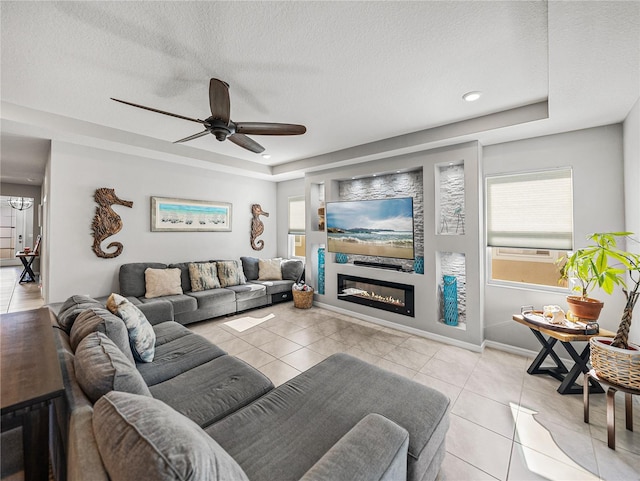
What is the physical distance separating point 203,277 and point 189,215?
1181mm

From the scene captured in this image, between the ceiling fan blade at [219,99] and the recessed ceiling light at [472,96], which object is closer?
the ceiling fan blade at [219,99]

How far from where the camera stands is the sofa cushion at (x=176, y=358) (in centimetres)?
192

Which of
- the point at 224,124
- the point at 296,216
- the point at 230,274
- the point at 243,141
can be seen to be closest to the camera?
the point at 224,124

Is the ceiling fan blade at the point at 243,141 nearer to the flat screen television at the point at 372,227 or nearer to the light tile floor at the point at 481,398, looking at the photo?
the flat screen television at the point at 372,227

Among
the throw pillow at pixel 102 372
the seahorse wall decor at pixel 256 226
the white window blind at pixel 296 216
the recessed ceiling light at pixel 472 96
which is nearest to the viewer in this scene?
the throw pillow at pixel 102 372

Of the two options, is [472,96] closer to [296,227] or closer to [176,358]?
[176,358]

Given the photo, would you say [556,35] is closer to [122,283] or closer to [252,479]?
[252,479]

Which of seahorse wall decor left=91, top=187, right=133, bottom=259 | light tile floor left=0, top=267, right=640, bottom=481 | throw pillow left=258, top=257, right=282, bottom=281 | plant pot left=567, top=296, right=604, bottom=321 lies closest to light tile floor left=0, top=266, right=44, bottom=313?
light tile floor left=0, top=267, right=640, bottom=481

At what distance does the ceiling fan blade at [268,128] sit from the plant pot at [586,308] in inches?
120

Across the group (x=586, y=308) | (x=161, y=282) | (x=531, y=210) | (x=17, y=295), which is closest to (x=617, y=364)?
(x=586, y=308)

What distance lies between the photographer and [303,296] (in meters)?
4.99

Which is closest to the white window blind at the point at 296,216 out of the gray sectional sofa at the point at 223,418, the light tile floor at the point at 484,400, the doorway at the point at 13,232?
the light tile floor at the point at 484,400

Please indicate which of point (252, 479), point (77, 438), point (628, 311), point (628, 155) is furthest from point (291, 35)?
point (628, 155)

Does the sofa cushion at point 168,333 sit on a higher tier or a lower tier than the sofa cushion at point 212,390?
higher
